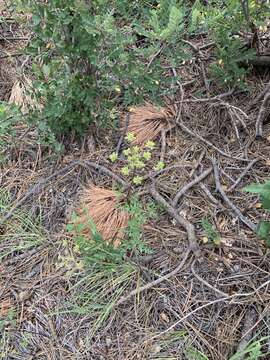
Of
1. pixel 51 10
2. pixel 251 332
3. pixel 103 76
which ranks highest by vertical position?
pixel 51 10

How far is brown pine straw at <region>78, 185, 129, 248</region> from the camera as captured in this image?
216cm

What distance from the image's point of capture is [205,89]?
2674mm

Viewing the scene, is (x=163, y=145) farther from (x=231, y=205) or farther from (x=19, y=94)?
(x=19, y=94)

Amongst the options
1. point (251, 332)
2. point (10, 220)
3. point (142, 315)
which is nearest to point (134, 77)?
point (10, 220)

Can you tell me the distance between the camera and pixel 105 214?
2.24 m

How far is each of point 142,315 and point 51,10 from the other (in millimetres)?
1379

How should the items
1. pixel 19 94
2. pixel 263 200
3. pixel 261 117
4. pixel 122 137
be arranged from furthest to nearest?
1. pixel 19 94
2. pixel 122 137
3. pixel 261 117
4. pixel 263 200

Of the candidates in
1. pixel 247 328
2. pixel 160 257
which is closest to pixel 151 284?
pixel 160 257

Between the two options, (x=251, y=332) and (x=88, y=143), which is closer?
(x=251, y=332)

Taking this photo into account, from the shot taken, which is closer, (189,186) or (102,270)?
(102,270)

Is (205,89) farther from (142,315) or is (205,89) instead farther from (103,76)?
(142,315)

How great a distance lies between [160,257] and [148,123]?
836 millimetres

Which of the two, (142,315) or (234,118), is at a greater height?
(234,118)

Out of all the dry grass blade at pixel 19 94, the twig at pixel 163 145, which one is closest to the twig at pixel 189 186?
the twig at pixel 163 145
